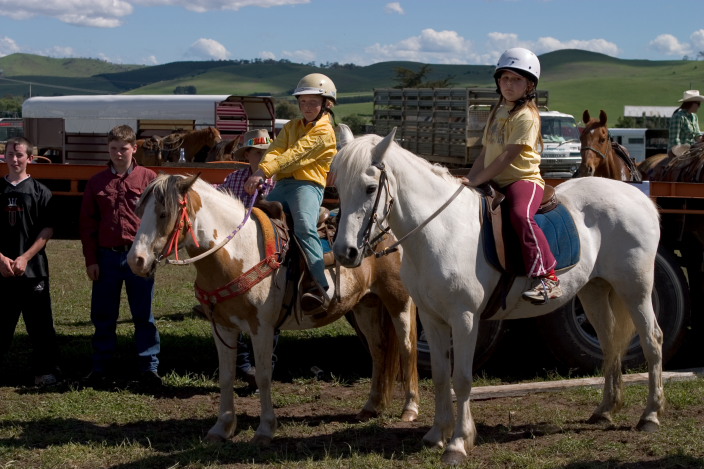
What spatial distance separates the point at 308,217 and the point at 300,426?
161cm

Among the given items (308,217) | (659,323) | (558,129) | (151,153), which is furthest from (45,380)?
(558,129)

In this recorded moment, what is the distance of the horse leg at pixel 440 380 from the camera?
5754mm

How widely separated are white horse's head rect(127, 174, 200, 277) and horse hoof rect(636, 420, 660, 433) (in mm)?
3603

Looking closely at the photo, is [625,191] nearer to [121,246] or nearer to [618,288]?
[618,288]

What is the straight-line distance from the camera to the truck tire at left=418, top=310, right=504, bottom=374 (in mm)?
7570

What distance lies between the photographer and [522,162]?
5730 mm

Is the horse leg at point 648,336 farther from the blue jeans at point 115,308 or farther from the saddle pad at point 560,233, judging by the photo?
the blue jeans at point 115,308

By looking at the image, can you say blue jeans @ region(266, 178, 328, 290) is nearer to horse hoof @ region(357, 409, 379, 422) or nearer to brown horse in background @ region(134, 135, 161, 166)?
horse hoof @ region(357, 409, 379, 422)

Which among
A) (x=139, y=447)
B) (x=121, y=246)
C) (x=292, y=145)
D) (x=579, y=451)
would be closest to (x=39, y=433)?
(x=139, y=447)

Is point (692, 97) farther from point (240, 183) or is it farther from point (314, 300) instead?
point (314, 300)

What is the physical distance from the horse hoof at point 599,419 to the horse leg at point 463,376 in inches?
51.5

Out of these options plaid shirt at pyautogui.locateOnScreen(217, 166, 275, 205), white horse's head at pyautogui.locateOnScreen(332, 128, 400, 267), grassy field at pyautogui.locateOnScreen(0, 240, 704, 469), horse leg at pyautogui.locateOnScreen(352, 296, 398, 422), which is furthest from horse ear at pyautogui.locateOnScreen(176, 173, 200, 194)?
horse leg at pyautogui.locateOnScreen(352, 296, 398, 422)

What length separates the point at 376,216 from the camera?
5.15m

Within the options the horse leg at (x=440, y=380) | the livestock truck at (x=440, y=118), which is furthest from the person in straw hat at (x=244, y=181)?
the livestock truck at (x=440, y=118)
